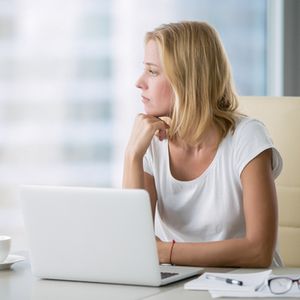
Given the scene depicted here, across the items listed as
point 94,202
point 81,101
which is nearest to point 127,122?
Answer: point 81,101

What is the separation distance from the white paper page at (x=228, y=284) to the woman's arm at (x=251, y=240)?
24 cm

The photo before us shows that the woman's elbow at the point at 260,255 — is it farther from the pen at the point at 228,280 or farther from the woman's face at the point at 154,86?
the woman's face at the point at 154,86

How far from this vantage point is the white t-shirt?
2.21 meters

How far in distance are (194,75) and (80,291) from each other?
0.81 m

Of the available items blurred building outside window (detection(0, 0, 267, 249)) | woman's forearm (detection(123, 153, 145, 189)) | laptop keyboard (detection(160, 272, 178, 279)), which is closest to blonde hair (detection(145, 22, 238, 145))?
woman's forearm (detection(123, 153, 145, 189))

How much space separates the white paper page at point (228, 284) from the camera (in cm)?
161

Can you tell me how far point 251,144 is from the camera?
218 cm

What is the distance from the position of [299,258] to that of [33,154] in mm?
1464

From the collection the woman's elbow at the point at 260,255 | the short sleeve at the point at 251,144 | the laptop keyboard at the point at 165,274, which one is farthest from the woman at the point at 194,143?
the laptop keyboard at the point at 165,274

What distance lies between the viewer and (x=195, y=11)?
158 inches

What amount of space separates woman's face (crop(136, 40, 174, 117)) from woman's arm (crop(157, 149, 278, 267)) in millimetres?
299

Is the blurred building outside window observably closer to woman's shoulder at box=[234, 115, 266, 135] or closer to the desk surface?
woman's shoulder at box=[234, 115, 266, 135]

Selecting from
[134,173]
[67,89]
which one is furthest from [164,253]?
[67,89]

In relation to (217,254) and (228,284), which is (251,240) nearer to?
(217,254)
